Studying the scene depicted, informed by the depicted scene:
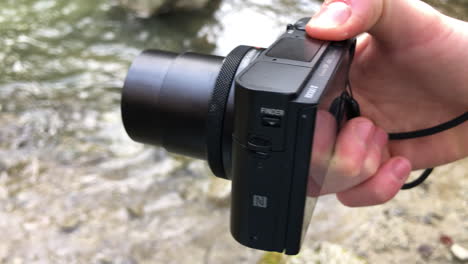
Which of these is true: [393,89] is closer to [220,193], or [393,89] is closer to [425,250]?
[425,250]

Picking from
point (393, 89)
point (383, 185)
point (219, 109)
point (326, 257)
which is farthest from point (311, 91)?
point (326, 257)

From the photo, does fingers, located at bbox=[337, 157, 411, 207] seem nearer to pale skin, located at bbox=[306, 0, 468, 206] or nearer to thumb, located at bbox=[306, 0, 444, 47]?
pale skin, located at bbox=[306, 0, 468, 206]

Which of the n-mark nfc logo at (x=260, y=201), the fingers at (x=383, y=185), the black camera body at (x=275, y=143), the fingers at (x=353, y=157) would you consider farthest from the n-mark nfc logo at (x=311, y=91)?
the fingers at (x=383, y=185)

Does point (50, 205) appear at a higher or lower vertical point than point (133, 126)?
lower

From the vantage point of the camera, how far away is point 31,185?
81.4 inches

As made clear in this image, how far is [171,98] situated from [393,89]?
1.84ft

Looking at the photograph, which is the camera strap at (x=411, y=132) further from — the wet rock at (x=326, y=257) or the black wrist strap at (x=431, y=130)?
the wet rock at (x=326, y=257)

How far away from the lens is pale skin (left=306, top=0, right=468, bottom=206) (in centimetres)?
92

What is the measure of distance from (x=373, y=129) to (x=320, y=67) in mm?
353

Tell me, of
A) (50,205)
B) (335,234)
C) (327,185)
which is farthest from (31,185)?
(327,185)

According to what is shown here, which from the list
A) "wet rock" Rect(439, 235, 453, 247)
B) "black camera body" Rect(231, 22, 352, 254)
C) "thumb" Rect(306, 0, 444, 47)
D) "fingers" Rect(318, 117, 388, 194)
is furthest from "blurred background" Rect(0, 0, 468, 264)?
"black camera body" Rect(231, 22, 352, 254)

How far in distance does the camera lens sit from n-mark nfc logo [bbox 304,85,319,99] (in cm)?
20

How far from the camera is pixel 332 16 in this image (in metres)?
0.85

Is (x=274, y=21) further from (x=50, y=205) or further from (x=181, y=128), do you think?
(x=181, y=128)
